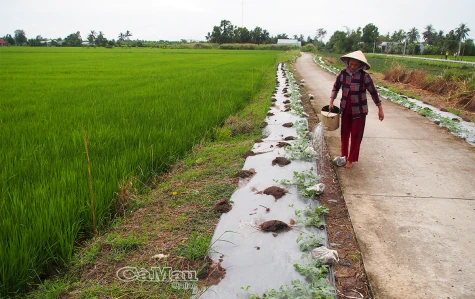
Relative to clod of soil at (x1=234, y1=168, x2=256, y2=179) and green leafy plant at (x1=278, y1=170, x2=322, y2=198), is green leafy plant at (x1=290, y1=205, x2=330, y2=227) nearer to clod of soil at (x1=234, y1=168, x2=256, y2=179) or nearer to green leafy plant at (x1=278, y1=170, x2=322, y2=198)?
green leafy plant at (x1=278, y1=170, x2=322, y2=198)

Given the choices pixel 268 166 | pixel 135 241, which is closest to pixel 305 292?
pixel 135 241

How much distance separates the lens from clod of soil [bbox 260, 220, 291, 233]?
238cm

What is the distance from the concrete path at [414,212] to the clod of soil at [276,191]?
1.90ft

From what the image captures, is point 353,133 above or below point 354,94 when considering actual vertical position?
below

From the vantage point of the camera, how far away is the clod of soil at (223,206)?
8.79 feet

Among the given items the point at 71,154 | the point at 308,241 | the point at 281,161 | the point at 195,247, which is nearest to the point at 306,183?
the point at 281,161

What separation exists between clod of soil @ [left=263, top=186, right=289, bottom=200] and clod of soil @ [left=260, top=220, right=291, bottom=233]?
49 cm

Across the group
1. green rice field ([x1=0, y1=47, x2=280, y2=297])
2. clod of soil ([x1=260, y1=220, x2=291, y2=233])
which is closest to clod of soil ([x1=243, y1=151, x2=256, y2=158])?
green rice field ([x1=0, y1=47, x2=280, y2=297])

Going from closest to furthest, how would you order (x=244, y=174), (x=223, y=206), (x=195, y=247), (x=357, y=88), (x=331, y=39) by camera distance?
(x=195, y=247)
(x=223, y=206)
(x=244, y=174)
(x=357, y=88)
(x=331, y=39)

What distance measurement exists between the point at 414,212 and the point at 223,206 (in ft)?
5.14

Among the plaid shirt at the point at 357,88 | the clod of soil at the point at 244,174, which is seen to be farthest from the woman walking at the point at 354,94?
the clod of soil at the point at 244,174

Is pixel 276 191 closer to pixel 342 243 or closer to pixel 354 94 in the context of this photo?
pixel 342 243

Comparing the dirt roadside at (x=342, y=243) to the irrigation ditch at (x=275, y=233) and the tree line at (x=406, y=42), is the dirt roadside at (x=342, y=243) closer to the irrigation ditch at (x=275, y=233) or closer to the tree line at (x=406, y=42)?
the irrigation ditch at (x=275, y=233)

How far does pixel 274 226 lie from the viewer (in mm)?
Answer: 2385
